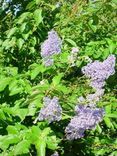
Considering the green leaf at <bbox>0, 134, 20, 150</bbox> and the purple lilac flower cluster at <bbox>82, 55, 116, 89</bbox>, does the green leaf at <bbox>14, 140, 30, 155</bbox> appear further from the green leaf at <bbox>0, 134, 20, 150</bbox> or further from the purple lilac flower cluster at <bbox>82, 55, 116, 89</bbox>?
the purple lilac flower cluster at <bbox>82, 55, 116, 89</bbox>

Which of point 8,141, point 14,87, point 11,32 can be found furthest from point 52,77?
point 8,141

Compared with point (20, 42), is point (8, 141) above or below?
below

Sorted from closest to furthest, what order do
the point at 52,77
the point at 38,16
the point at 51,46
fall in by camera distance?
the point at 51,46, the point at 52,77, the point at 38,16

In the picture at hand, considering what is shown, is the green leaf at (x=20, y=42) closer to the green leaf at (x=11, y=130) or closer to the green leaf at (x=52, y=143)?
the green leaf at (x=11, y=130)

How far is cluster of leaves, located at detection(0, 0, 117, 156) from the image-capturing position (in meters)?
2.30

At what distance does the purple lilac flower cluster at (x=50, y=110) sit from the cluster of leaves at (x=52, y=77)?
0.24 feet

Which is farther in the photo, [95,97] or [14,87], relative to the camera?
[14,87]

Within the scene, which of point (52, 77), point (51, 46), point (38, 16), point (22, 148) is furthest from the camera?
point (38, 16)

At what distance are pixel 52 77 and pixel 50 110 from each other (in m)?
0.62

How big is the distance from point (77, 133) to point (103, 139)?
398 millimetres

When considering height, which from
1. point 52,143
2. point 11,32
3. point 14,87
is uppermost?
point 11,32

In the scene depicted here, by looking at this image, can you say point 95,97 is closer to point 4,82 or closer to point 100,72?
point 100,72

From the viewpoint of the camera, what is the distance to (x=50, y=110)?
7.16ft

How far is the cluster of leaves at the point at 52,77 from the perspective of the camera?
7.54 feet
